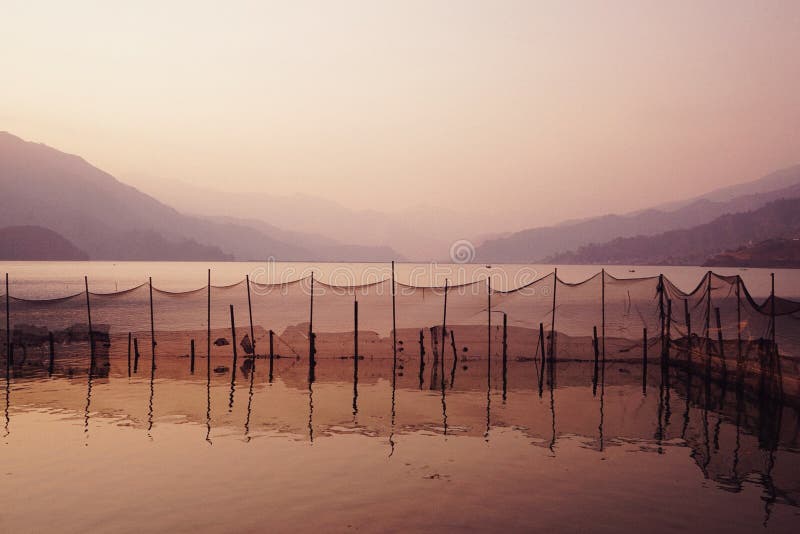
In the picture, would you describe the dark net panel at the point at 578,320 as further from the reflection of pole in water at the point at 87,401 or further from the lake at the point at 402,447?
the reflection of pole in water at the point at 87,401

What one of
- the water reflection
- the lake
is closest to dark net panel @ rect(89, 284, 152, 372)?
the water reflection

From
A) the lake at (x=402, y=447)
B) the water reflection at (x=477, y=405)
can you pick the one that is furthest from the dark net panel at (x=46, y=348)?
the lake at (x=402, y=447)

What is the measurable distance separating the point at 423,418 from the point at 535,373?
9.43 meters

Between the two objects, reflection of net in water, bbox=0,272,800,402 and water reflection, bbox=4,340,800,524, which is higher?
reflection of net in water, bbox=0,272,800,402

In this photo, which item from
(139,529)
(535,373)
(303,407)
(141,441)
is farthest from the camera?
(535,373)

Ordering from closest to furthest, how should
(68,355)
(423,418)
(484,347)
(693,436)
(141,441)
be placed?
(141,441), (693,436), (423,418), (68,355), (484,347)

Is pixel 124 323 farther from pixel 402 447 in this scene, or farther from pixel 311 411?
pixel 402 447

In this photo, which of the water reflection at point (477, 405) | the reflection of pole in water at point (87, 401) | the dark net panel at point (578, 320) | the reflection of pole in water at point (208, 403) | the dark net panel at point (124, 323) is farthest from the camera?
the dark net panel at point (578, 320)

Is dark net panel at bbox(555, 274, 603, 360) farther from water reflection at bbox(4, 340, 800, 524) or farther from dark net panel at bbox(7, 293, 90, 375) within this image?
dark net panel at bbox(7, 293, 90, 375)

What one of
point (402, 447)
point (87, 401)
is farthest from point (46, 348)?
point (402, 447)

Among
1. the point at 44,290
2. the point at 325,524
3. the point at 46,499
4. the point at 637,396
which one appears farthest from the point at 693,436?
the point at 44,290

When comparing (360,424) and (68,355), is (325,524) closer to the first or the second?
(360,424)

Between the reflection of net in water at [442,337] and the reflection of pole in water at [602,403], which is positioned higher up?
the reflection of net in water at [442,337]

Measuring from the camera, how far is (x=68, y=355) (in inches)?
1188
